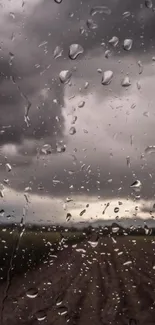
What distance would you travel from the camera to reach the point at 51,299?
1008 cm

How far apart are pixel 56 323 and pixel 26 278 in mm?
3244

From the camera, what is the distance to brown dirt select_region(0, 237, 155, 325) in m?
9.37

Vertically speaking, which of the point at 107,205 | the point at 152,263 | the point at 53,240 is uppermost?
the point at 107,205

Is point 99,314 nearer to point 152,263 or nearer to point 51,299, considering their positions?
point 51,299

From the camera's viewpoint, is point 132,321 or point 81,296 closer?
point 132,321

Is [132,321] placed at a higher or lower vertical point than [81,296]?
higher

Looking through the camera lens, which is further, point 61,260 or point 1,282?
point 61,260

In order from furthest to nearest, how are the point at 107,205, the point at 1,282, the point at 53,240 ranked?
the point at 1,282 < the point at 53,240 < the point at 107,205

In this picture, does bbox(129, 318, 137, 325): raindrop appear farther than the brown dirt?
No

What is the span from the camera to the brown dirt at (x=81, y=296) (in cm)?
937

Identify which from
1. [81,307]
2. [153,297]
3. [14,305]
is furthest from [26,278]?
[153,297]

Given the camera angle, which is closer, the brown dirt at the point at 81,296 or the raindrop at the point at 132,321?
the raindrop at the point at 132,321

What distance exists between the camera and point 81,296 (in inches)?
471

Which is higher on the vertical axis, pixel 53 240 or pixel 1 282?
pixel 53 240
